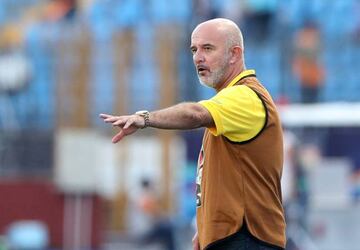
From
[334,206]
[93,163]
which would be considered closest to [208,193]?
[334,206]

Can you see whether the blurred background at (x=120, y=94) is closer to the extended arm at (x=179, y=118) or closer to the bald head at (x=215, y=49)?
the bald head at (x=215, y=49)

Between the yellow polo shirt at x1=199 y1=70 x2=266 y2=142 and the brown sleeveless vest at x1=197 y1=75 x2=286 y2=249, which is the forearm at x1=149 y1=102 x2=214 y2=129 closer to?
the yellow polo shirt at x1=199 y1=70 x2=266 y2=142

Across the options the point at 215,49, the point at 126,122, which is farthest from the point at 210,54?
the point at 126,122

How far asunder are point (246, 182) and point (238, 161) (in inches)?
3.9

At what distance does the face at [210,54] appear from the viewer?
14.7 ft

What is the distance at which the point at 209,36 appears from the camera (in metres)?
4.49

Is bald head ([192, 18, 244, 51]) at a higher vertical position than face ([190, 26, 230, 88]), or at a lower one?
higher

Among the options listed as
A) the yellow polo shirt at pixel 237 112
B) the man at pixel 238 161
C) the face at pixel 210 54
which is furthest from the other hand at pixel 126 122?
the face at pixel 210 54

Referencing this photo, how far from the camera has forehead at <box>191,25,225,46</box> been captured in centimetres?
449

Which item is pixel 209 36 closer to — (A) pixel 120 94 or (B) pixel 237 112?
(B) pixel 237 112

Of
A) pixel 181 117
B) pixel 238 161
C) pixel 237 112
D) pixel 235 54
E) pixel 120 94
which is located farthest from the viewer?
pixel 120 94

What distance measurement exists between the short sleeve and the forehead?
0.23m

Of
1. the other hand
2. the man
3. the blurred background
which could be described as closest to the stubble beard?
the man

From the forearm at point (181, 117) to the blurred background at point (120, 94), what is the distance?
10359mm
